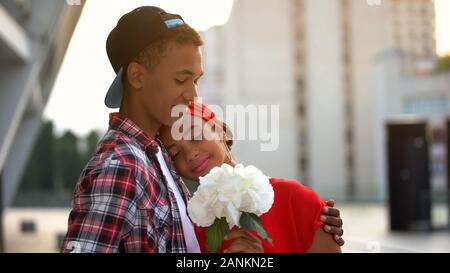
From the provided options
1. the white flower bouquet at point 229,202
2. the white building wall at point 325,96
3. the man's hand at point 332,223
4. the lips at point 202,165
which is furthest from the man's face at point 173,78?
the white building wall at point 325,96

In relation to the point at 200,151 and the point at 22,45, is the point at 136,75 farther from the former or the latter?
the point at 22,45

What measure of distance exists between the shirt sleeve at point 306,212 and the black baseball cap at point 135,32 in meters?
0.40

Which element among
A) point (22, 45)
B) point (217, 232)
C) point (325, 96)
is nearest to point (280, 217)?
point (217, 232)

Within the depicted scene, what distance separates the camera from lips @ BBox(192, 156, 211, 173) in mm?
1449

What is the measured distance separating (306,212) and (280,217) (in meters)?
0.05

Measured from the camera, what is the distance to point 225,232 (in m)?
1.29

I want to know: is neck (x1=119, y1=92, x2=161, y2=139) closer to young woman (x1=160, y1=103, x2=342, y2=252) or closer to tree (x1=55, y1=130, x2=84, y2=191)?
young woman (x1=160, y1=103, x2=342, y2=252)

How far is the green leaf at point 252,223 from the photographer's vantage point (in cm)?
122

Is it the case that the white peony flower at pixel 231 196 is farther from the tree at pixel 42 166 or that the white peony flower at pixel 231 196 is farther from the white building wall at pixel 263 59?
the white building wall at pixel 263 59

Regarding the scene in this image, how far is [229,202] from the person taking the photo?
1.25m

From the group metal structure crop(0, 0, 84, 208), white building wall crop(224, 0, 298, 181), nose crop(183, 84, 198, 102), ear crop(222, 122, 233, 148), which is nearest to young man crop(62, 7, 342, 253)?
nose crop(183, 84, 198, 102)

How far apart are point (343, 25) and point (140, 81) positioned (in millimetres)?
47619
